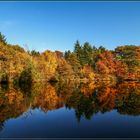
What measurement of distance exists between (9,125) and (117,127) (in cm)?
712

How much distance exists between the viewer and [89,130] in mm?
17750

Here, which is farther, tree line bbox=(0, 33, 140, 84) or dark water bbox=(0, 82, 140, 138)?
tree line bbox=(0, 33, 140, 84)

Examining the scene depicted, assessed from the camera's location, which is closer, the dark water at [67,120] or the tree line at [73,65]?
the dark water at [67,120]

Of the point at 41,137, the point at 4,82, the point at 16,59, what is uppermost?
the point at 16,59

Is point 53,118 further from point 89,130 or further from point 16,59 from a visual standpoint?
point 16,59

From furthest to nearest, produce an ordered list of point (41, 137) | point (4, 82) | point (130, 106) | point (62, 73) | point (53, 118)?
1. point (62, 73)
2. point (4, 82)
3. point (130, 106)
4. point (53, 118)
5. point (41, 137)

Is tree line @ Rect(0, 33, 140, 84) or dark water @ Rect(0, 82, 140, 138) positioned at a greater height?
tree line @ Rect(0, 33, 140, 84)

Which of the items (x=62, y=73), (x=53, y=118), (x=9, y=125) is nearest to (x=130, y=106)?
(x=53, y=118)

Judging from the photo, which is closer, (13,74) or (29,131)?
(29,131)

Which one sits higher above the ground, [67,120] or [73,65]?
[73,65]

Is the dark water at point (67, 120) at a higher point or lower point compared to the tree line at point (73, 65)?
lower

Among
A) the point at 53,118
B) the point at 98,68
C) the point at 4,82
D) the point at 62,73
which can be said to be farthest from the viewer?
the point at 98,68

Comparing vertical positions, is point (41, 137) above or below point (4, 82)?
below

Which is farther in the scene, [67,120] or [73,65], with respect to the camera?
[73,65]
